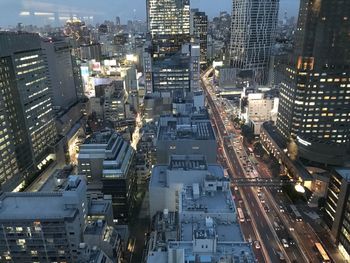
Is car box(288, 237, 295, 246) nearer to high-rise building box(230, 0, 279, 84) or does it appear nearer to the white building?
the white building

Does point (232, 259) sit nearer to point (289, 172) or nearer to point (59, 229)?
point (59, 229)

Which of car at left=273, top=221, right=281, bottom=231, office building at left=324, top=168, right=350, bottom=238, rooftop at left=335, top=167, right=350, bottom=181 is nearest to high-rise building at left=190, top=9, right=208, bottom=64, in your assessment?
rooftop at left=335, top=167, right=350, bottom=181

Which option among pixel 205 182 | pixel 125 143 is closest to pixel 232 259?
pixel 205 182

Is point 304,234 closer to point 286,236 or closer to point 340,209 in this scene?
point 286,236

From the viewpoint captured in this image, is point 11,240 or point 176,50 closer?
point 11,240

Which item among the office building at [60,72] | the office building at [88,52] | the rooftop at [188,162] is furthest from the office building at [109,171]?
the office building at [88,52]

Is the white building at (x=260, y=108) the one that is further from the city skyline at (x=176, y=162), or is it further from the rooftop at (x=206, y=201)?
the rooftop at (x=206, y=201)

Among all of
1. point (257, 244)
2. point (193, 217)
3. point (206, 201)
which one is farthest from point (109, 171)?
point (257, 244)
